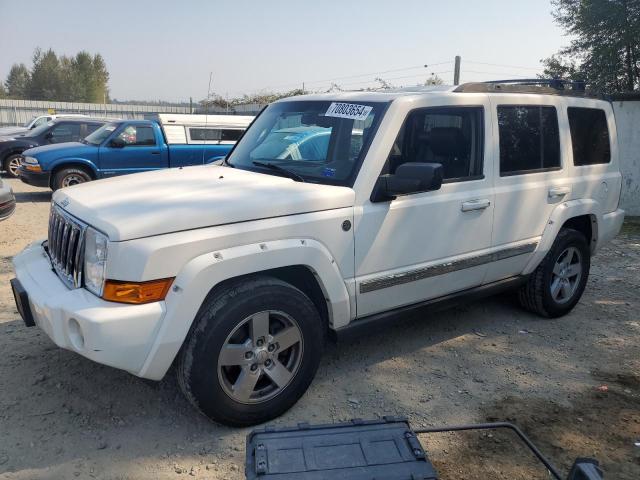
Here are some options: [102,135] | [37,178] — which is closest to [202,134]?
[102,135]

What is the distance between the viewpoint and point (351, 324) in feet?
11.2

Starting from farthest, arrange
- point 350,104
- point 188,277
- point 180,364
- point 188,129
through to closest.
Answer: point 188,129 → point 350,104 → point 180,364 → point 188,277

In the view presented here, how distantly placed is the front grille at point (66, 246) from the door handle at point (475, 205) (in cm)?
244

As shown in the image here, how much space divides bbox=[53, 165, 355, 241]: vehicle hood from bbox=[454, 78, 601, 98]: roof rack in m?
1.46

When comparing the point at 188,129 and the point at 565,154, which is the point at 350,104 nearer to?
the point at 565,154

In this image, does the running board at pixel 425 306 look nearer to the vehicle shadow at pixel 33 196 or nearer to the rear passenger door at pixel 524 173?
the rear passenger door at pixel 524 173

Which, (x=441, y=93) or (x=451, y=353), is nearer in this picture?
(x=441, y=93)

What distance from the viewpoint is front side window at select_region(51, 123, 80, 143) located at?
13422mm

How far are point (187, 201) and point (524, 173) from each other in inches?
104

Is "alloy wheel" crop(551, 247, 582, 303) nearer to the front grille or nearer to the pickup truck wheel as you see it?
the front grille

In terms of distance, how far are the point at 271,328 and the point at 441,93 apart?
200cm

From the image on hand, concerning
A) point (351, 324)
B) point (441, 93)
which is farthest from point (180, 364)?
point (441, 93)

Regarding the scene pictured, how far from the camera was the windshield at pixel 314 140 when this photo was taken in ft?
11.2

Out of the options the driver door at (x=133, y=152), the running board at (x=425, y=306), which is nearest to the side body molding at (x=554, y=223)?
the running board at (x=425, y=306)
